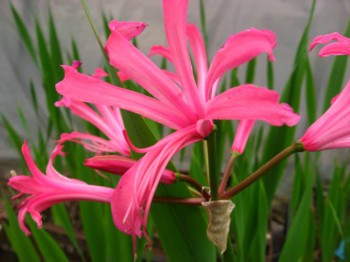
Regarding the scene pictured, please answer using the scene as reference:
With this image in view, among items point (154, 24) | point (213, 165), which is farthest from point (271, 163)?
point (154, 24)

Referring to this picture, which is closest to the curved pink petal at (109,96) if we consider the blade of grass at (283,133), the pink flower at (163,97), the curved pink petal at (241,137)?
the pink flower at (163,97)

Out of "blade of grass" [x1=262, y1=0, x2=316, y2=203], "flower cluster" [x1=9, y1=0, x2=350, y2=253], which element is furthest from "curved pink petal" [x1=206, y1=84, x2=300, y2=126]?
"blade of grass" [x1=262, y1=0, x2=316, y2=203]

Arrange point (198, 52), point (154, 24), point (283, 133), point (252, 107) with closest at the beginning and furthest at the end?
point (252, 107)
point (198, 52)
point (283, 133)
point (154, 24)

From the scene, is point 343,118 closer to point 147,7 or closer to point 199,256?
point 199,256

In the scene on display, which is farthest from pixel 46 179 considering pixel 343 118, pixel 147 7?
pixel 147 7

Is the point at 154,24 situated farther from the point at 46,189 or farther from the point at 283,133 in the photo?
the point at 46,189

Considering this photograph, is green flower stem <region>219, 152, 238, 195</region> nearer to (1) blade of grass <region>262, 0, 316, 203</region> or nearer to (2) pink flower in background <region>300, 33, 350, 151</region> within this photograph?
(2) pink flower in background <region>300, 33, 350, 151</region>
